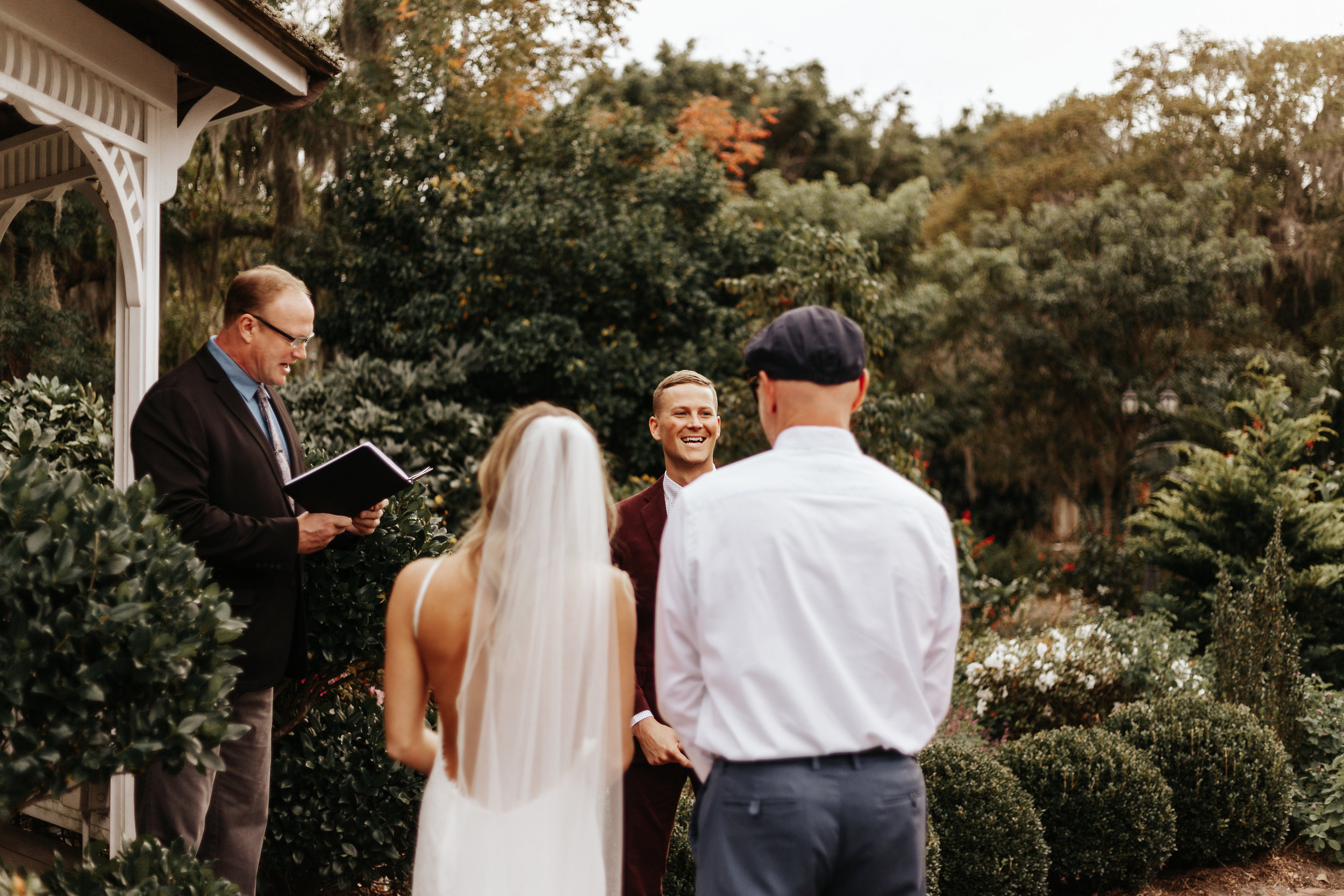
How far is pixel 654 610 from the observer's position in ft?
11.2

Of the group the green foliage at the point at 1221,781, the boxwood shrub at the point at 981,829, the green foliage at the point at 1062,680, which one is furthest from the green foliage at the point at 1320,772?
the boxwood shrub at the point at 981,829

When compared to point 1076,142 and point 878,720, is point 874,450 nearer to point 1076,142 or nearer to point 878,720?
point 878,720

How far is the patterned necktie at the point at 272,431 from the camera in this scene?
313cm

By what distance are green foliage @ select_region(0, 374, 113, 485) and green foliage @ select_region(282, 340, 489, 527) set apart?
11.0ft

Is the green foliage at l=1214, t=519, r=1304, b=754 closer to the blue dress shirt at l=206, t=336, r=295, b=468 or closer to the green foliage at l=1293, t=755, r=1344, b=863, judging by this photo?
the green foliage at l=1293, t=755, r=1344, b=863

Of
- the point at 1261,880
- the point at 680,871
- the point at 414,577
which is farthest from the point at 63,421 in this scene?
the point at 1261,880

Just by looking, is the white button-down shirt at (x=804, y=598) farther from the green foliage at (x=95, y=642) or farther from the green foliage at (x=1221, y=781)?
the green foliage at (x=1221, y=781)

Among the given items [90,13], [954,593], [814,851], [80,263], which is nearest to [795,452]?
[954,593]

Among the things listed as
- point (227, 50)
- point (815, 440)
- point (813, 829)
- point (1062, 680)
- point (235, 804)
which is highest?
point (227, 50)

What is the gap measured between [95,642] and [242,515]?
2.27ft

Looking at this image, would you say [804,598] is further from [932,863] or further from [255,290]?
[932,863]

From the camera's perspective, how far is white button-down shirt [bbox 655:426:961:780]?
6.61 ft

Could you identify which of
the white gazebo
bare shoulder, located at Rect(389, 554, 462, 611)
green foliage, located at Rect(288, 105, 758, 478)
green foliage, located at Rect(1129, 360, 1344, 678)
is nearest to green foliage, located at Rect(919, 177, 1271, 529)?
green foliage, located at Rect(288, 105, 758, 478)

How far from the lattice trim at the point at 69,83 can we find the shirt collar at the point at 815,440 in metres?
2.95
